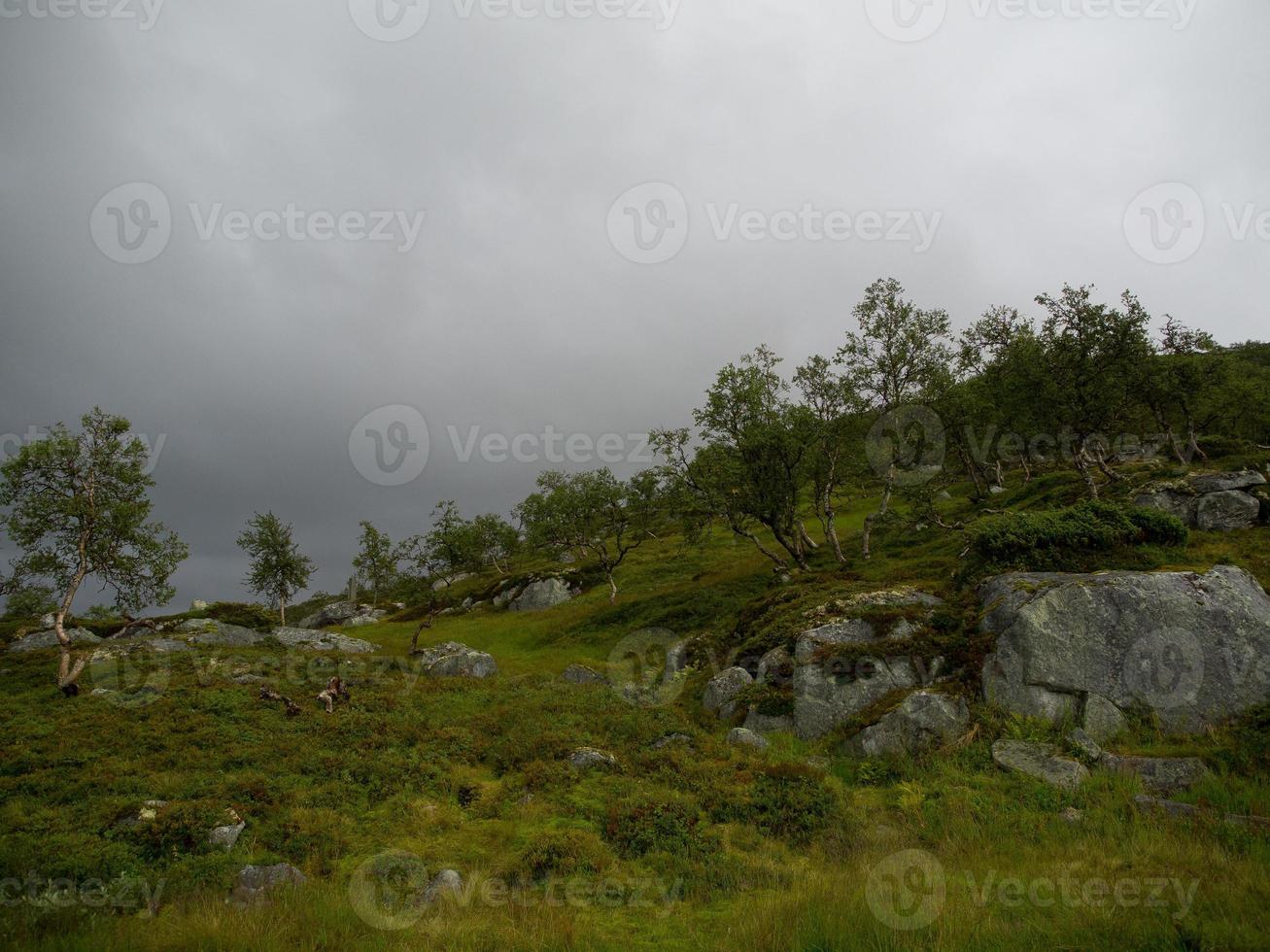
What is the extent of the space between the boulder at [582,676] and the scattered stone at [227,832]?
17963 mm

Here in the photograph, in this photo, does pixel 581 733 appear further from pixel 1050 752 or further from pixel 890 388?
pixel 890 388

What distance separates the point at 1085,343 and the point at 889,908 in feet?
127

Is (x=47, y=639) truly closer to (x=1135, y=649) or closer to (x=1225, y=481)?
(x=1135, y=649)

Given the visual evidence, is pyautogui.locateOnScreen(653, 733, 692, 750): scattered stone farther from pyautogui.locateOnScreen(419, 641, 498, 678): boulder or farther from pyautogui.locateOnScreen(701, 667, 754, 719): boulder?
pyautogui.locateOnScreen(419, 641, 498, 678): boulder

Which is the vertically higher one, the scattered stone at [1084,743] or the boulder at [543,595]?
the scattered stone at [1084,743]

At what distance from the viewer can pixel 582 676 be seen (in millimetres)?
29953

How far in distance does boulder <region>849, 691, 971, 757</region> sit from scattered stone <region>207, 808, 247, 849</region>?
15501 mm

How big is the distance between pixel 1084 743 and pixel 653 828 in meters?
10.7

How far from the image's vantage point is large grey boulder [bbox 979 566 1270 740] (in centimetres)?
1463

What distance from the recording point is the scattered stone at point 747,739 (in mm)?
17609

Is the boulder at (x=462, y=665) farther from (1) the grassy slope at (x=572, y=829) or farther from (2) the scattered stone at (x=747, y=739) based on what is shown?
(2) the scattered stone at (x=747, y=739)

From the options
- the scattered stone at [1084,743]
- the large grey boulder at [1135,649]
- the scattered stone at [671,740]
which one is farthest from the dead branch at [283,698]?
the scattered stone at [1084,743]

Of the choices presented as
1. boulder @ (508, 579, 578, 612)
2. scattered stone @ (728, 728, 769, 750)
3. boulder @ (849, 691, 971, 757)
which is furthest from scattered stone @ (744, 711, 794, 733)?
boulder @ (508, 579, 578, 612)

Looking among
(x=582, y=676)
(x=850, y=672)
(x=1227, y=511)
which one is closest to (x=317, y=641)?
(x=582, y=676)
